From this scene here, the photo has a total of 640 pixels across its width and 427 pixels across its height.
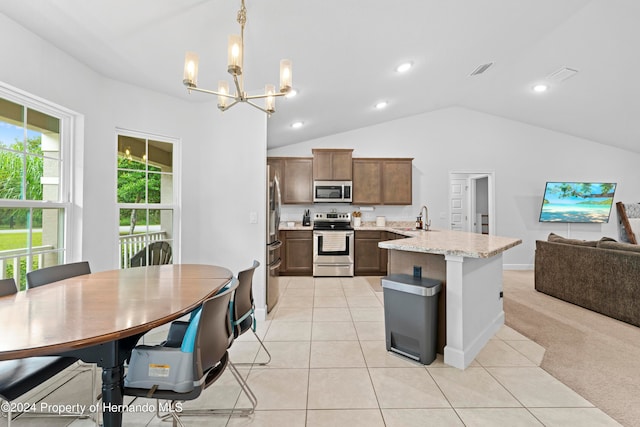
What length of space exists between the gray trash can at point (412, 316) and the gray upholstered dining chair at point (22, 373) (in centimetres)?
209

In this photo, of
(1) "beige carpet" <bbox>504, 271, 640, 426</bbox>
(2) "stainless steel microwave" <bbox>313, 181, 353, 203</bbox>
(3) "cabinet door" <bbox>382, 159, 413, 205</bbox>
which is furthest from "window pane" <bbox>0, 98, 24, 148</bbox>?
(3) "cabinet door" <bbox>382, 159, 413, 205</bbox>

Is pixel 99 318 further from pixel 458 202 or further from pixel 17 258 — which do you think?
pixel 458 202

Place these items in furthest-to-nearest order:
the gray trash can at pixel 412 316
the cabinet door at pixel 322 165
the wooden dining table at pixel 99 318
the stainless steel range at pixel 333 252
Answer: the cabinet door at pixel 322 165
the stainless steel range at pixel 333 252
the gray trash can at pixel 412 316
the wooden dining table at pixel 99 318

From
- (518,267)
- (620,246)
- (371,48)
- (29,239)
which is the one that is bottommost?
(518,267)

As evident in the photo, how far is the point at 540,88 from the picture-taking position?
454cm

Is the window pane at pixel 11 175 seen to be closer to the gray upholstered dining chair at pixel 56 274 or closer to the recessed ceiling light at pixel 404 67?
the gray upholstered dining chair at pixel 56 274

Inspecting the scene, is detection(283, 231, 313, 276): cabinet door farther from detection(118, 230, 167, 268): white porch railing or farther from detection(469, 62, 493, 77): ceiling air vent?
detection(469, 62, 493, 77): ceiling air vent

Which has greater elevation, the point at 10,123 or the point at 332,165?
the point at 332,165

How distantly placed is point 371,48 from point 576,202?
5663mm

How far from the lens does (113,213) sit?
2.70 meters

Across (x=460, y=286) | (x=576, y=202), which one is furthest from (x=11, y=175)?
(x=576, y=202)

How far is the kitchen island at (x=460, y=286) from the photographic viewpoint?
2188 mm

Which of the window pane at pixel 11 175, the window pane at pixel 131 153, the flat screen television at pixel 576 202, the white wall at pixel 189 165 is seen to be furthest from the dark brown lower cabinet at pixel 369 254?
the window pane at pixel 11 175

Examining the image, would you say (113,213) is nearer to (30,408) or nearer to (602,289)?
(30,408)
